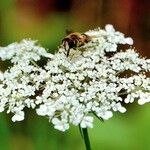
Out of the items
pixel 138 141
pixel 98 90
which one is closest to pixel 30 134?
pixel 138 141

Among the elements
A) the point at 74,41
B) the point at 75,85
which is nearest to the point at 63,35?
the point at 74,41

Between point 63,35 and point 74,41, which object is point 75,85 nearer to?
point 74,41

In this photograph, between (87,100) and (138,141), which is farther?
(138,141)

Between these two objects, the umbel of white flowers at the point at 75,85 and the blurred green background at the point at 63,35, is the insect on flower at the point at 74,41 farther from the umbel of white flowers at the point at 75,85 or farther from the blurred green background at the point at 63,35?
the blurred green background at the point at 63,35

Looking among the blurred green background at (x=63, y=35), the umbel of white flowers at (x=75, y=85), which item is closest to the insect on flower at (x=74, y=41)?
the umbel of white flowers at (x=75, y=85)

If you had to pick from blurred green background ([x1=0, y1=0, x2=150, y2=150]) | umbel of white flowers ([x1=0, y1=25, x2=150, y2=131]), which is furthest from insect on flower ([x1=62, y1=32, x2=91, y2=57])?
blurred green background ([x1=0, y1=0, x2=150, y2=150])

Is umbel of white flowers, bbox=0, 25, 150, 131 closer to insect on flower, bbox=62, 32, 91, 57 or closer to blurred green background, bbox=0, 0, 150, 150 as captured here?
insect on flower, bbox=62, 32, 91, 57

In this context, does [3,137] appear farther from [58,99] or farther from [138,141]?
[58,99]
